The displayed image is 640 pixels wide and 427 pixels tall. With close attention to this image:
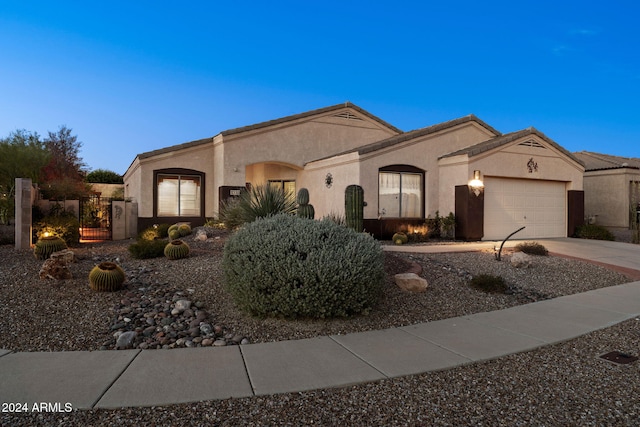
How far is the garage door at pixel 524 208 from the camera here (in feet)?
52.2

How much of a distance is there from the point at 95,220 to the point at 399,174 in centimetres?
1387

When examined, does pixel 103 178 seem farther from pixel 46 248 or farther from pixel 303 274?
pixel 303 274

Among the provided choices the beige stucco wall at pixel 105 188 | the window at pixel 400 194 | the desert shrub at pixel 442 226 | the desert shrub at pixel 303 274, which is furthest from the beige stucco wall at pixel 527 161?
the beige stucco wall at pixel 105 188

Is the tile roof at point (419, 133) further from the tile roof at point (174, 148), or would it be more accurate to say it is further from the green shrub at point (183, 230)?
the green shrub at point (183, 230)

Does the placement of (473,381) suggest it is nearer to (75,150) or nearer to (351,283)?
(351,283)

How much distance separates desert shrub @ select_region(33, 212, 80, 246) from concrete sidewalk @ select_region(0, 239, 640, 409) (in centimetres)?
928

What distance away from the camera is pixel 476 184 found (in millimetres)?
15109

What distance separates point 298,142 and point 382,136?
4.70 meters

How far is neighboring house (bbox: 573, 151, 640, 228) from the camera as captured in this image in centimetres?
2038

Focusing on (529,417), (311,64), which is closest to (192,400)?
(529,417)

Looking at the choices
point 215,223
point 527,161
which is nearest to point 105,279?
point 215,223

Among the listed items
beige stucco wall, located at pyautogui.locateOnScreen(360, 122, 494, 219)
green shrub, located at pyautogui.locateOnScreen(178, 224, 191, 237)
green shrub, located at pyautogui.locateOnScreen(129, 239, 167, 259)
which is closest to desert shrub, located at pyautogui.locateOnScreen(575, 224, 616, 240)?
beige stucco wall, located at pyautogui.locateOnScreen(360, 122, 494, 219)

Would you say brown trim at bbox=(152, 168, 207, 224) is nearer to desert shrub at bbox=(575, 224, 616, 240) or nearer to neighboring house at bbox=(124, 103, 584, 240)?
neighboring house at bbox=(124, 103, 584, 240)

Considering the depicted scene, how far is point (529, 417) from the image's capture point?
10.5ft
